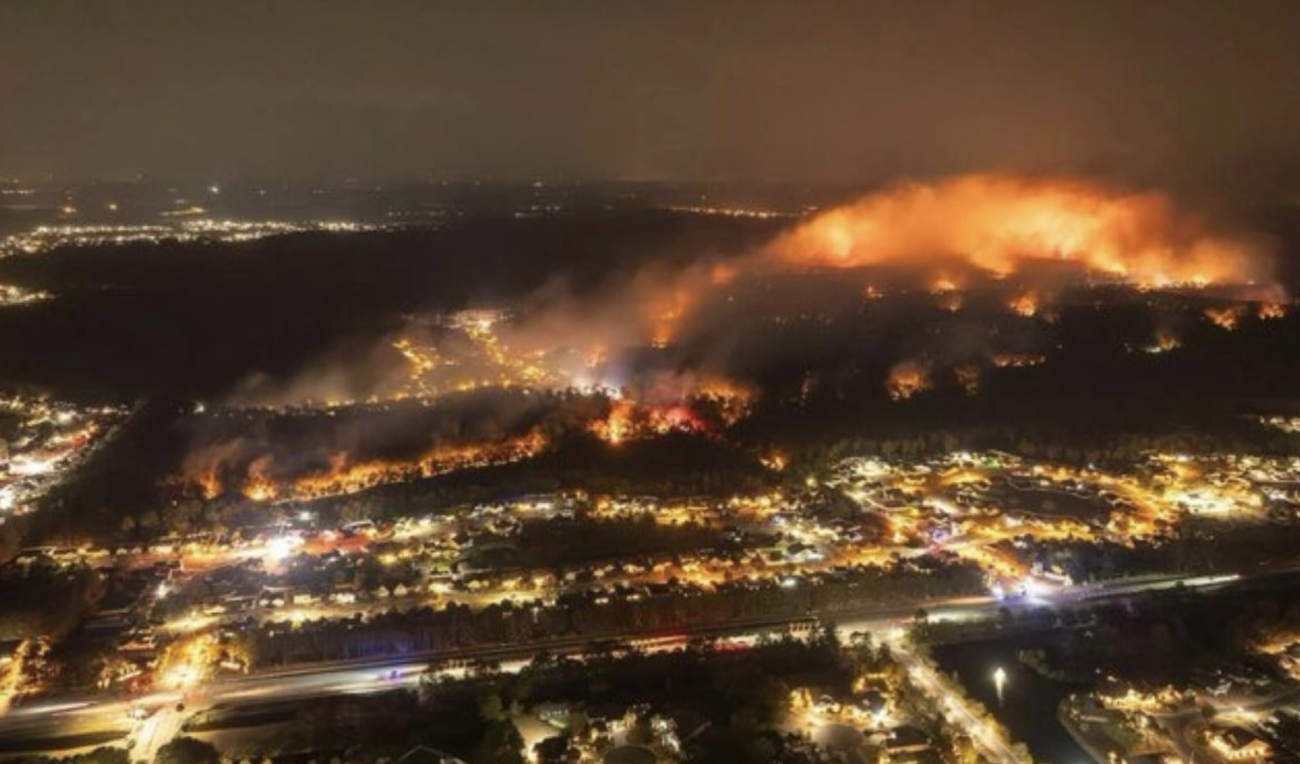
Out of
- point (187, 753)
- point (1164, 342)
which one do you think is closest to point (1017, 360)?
point (1164, 342)

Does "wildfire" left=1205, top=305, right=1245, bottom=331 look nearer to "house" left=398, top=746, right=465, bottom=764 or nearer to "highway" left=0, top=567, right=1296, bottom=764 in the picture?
"highway" left=0, top=567, right=1296, bottom=764

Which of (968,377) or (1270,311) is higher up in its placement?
(1270,311)

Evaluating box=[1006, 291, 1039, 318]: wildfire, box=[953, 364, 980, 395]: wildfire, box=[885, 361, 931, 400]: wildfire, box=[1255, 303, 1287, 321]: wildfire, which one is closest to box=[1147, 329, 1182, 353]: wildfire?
box=[1255, 303, 1287, 321]: wildfire

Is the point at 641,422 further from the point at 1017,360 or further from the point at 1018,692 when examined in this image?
the point at 1017,360

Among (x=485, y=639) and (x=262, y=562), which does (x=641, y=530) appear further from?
(x=262, y=562)

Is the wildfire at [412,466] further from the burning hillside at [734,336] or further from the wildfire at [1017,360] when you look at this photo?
the wildfire at [1017,360]

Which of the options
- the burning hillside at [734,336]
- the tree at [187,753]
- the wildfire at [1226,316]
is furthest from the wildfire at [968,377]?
the tree at [187,753]
